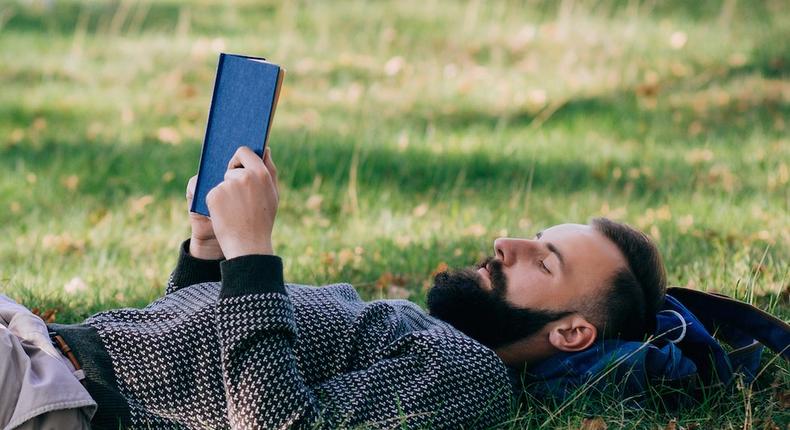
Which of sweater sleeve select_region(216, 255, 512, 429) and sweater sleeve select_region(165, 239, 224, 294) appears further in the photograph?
sweater sleeve select_region(165, 239, 224, 294)

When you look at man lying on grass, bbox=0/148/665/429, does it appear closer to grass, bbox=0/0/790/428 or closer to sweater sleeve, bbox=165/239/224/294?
sweater sleeve, bbox=165/239/224/294

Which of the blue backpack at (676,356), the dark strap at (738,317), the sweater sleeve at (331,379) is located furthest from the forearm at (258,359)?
the dark strap at (738,317)

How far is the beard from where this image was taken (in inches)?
126

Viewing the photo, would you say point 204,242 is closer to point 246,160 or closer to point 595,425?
point 246,160

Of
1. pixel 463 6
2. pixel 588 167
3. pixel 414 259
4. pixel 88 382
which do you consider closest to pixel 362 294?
pixel 414 259

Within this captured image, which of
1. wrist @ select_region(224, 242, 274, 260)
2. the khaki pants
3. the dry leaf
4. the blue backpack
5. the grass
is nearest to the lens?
the khaki pants

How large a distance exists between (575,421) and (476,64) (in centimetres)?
618

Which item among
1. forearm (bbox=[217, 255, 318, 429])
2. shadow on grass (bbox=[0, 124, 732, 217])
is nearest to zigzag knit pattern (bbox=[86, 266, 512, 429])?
forearm (bbox=[217, 255, 318, 429])

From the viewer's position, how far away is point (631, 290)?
3.24 meters

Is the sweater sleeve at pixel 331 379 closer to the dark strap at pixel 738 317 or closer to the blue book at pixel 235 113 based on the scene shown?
the blue book at pixel 235 113

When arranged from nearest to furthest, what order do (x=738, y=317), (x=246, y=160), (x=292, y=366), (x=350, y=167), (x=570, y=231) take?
(x=292, y=366)
(x=246, y=160)
(x=570, y=231)
(x=738, y=317)
(x=350, y=167)

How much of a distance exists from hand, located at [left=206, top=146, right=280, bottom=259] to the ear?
967mm

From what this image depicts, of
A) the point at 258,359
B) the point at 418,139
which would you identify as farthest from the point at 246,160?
the point at 418,139

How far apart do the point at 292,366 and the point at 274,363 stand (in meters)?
0.06
